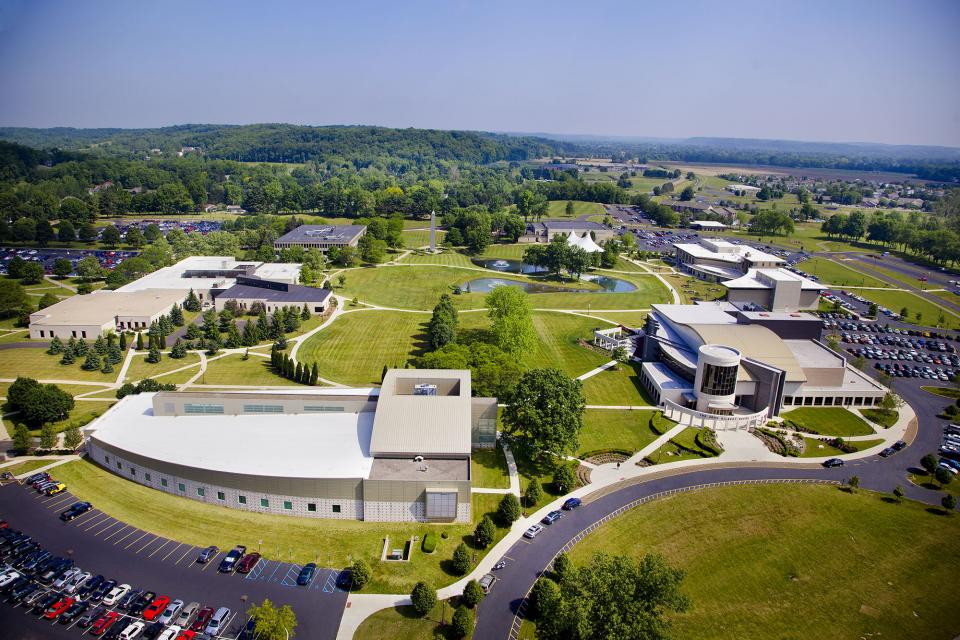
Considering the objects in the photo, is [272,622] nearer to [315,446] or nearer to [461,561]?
[461,561]

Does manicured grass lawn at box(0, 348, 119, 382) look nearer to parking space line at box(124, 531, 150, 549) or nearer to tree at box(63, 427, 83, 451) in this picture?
tree at box(63, 427, 83, 451)

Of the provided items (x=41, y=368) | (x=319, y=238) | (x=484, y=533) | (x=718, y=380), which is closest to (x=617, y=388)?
(x=718, y=380)

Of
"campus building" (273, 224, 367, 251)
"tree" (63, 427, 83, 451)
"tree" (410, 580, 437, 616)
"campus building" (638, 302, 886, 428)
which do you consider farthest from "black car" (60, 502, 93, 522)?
"campus building" (273, 224, 367, 251)

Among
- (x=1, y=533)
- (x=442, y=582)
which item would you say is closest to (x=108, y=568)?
(x=1, y=533)

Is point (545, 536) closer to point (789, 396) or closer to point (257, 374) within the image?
point (789, 396)

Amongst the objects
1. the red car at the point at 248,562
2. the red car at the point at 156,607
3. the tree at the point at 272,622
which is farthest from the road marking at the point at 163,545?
the tree at the point at 272,622

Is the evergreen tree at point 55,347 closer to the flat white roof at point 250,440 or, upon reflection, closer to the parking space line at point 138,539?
the flat white roof at point 250,440

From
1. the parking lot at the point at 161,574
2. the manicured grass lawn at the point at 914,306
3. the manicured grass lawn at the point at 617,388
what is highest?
the manicured grass lawn at the point at 914,306
